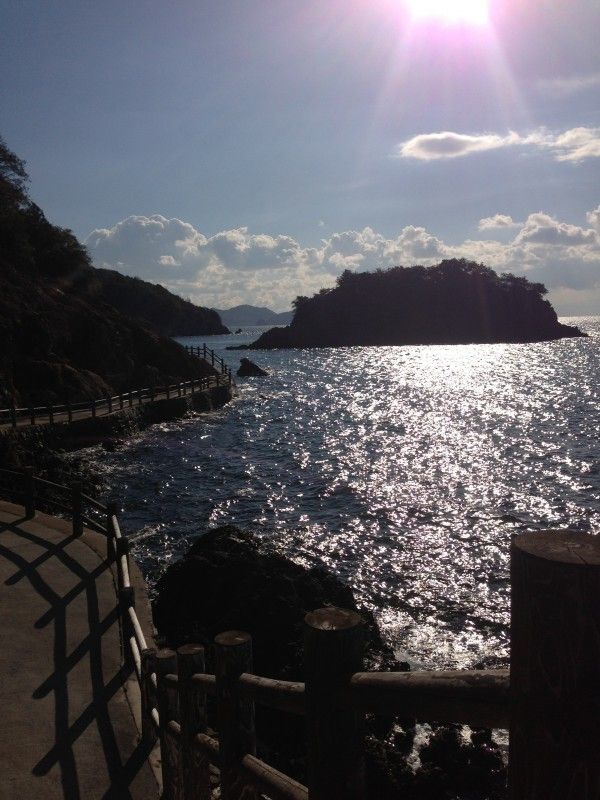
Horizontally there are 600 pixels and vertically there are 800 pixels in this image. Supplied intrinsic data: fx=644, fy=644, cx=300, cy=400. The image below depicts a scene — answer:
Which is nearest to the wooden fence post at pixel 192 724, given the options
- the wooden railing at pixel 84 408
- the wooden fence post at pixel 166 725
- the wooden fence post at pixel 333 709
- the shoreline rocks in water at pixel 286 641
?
the wooden fence post at pixel 166 725

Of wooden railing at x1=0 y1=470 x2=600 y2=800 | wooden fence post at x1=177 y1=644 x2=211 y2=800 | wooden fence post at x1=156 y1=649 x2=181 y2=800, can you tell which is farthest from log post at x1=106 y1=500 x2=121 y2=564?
wooden railing at x1=0 y1=470 x2=600 y2=800

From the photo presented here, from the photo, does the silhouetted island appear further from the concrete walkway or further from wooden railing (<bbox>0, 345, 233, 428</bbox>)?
the concrete walkway

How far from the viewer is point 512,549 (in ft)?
5.13

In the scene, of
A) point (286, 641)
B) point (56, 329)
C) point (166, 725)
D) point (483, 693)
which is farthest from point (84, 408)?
point (483, 693)

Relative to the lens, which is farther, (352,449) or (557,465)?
(352,449)

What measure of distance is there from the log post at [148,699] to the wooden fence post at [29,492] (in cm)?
785

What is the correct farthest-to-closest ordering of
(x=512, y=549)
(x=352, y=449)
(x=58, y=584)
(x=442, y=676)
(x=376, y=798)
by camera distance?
(x=352, y=449), (x=58, y=584), (x=376, y=798), (x=442, y=676), (x=512, y=549)

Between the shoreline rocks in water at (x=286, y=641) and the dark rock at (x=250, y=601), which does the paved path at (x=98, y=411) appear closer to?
the dark rock at (x=250, y=601)

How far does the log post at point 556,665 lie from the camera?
4.91 feet

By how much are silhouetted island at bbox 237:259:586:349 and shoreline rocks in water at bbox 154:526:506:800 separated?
156502 millimetres

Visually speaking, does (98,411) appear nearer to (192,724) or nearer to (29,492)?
(29,492)

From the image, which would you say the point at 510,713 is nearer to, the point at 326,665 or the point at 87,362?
the point at 326,665

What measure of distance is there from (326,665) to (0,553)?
33.9 feet

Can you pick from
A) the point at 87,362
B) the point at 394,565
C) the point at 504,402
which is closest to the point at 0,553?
the point at 394,565
